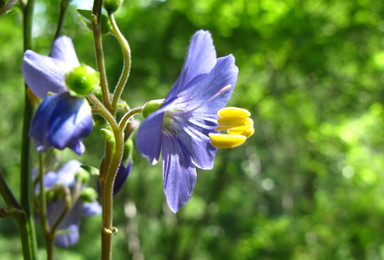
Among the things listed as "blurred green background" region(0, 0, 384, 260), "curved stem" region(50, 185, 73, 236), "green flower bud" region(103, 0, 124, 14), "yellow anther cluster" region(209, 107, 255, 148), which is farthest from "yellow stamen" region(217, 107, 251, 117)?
"blurred green background" region(0, 0, 384, 260)

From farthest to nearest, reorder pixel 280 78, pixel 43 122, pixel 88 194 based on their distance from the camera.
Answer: pixel 280 78
pixel 88 194
pixel 43 122

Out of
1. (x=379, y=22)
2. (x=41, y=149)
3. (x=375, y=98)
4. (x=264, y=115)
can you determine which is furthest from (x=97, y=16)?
(x=375, y=98)

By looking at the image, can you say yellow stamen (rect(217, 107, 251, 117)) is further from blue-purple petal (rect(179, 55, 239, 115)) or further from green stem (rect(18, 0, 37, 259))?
green stem (rect(18, 0, 37, 259))

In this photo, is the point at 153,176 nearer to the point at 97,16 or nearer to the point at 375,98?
the point at 375,98

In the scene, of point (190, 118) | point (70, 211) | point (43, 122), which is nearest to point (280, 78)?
point (70, 211)

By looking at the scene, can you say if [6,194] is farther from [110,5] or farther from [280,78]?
[280,78]
